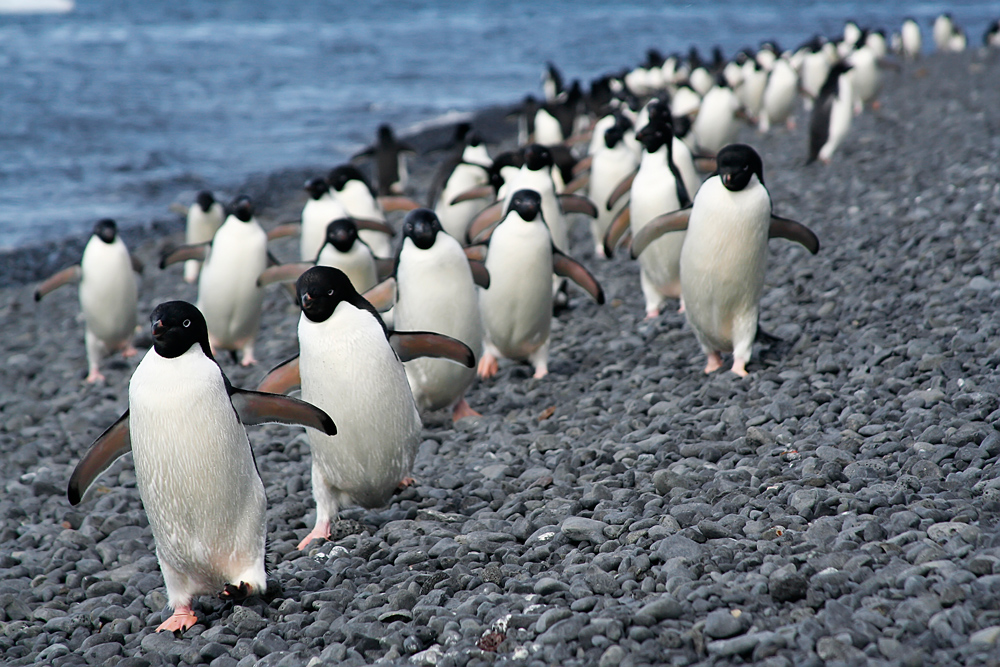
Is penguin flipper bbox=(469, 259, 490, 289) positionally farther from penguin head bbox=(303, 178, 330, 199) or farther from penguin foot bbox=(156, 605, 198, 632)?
penguin head bbox=(303, 178, 330, 199)

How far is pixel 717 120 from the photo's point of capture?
43.3 ft

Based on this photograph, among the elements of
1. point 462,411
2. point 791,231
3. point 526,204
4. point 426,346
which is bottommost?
point 462,411

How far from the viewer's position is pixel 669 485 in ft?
12.6

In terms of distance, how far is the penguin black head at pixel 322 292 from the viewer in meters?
3.82

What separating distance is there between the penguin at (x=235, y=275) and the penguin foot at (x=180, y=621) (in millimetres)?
3847

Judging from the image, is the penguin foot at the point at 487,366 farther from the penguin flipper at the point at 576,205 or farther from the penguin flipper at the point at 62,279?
the penguin flipper at the point at 62,279

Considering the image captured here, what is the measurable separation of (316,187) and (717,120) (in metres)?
7.23

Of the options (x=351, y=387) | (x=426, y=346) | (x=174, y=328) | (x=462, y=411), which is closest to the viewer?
(x=174, y=328)

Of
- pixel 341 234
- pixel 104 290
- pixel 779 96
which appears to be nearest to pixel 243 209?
pixel 104 290

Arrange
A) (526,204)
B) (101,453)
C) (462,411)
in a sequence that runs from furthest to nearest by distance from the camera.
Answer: (526,204) → (462,411) → (101,453)

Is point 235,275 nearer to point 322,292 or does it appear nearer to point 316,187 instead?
point 316,187

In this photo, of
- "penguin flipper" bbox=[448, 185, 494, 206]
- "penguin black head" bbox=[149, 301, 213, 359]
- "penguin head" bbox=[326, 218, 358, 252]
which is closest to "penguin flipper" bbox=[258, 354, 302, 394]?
"penguin black head" bbox=[149, 301, 213, 359]

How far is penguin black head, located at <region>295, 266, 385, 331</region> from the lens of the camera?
3.82m

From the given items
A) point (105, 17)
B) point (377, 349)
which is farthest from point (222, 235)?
point (105, 17)
